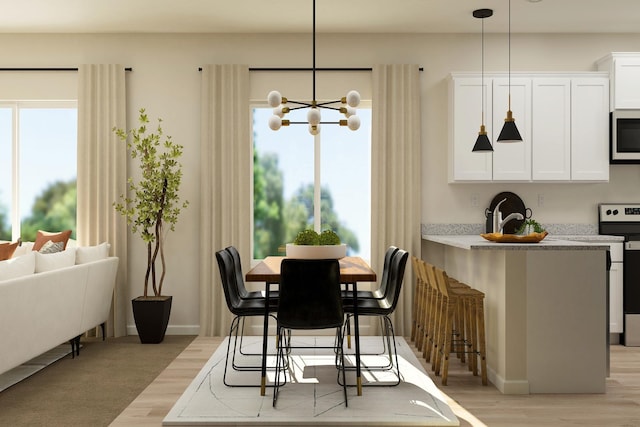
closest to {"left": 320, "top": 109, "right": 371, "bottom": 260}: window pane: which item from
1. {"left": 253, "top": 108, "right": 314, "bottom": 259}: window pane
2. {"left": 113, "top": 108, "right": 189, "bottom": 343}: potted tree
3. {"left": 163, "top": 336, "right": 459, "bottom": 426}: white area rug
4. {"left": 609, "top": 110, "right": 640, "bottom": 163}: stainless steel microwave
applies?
{"left": 253, "top": 108, "right": 314, "bottom": 259}: window pane

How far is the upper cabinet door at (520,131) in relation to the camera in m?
5.45

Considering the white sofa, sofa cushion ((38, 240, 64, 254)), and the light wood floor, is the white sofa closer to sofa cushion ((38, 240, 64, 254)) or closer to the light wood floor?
sofa cushion ((38, 240, 64, 254))

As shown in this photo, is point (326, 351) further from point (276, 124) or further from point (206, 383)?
point (276, 124)

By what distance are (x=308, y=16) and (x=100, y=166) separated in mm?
2434

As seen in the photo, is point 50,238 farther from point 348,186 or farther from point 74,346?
point 348,186

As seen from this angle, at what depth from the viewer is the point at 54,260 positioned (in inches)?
173

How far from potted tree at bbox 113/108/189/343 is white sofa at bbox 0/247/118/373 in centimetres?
36

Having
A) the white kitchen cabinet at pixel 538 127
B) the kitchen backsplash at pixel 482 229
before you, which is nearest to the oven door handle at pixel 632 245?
the kitchen backsplash at pixel 482 229

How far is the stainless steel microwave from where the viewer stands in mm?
5371

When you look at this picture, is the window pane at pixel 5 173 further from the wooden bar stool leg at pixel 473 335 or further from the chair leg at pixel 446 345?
the wooden bar stool leg at pixel 473 335

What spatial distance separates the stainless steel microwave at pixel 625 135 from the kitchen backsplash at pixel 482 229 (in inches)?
28.9

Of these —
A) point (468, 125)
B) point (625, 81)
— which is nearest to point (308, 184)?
point (468, 125)

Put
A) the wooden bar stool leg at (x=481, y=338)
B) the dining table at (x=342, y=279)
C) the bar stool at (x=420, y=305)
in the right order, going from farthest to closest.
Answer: the bar stool at (x=420, y=305) < the wooden bar stool leg at (x=481, y=338) < the dining table at (x=342, y=279)

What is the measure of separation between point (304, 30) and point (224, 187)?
1701 mm
